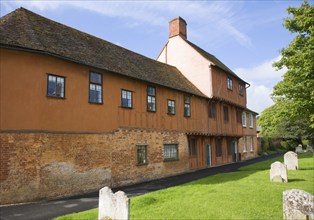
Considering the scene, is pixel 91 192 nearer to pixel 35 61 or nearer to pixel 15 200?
pixel 15 200

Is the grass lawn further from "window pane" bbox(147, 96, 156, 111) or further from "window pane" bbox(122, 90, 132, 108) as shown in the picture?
"window pane" bbox(147, 96, 156, 111)

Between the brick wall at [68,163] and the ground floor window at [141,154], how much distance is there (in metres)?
0.29

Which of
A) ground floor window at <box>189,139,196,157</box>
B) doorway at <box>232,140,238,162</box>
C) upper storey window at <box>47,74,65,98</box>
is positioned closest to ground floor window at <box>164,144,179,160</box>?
ground floor window at <box>189,139,196,157</box>

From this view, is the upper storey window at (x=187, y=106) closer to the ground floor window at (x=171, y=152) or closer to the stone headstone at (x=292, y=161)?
the ground floor window at (x=171, y=152)

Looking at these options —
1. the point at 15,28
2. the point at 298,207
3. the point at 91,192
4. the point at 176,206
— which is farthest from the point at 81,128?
the point at 298,207

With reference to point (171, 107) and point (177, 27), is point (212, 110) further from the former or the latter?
point (177, 27)

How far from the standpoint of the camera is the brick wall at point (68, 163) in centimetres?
1153

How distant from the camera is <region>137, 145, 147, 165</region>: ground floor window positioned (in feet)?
58.9

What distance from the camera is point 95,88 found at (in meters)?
15.6

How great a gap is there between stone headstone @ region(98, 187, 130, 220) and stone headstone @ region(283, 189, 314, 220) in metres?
3.63

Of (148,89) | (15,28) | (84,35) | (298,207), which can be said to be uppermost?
(84,35)

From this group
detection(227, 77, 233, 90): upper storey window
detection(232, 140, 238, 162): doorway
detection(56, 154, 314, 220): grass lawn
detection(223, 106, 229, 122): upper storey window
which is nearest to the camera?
detection(56, 154, 314, 220): grass lawn

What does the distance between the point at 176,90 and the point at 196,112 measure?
3761 mm

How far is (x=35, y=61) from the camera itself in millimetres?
12852
